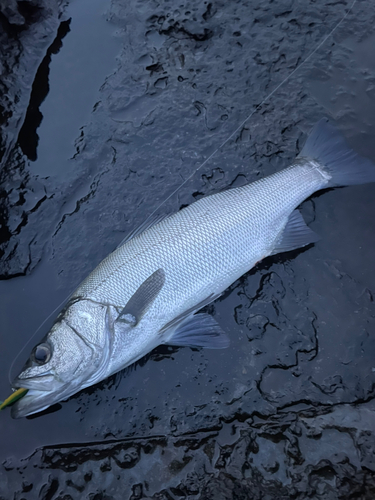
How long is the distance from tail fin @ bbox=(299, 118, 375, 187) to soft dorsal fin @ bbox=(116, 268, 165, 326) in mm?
1966

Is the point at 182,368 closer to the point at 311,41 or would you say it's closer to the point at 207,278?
the point at 207,278

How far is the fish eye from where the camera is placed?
315 cm

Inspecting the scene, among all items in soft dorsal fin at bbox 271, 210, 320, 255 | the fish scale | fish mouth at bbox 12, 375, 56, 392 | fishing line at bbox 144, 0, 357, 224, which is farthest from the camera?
fishing line at bbox 144, 0, 357, 224

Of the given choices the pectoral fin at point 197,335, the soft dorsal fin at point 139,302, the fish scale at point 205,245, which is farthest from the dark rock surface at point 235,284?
the soft dorsal fin at point 139,302

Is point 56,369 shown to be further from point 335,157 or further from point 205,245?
point 335,157

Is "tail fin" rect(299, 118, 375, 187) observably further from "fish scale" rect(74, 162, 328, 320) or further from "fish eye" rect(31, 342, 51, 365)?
"fish eye" rect(31, 342, 51, 365)

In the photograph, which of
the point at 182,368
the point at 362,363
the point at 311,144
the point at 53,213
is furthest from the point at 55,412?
the point at 311,144

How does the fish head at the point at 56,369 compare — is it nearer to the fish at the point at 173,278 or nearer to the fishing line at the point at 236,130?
the fish at the point at 173,278

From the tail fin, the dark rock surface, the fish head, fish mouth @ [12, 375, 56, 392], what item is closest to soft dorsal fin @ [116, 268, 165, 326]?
the fish head

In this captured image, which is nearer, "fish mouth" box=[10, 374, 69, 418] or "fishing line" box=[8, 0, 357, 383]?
"fish mouth" box=[10, 374, 69, 418]

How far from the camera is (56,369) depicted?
312 cm

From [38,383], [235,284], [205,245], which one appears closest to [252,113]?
[205,245]

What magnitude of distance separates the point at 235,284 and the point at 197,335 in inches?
24.4

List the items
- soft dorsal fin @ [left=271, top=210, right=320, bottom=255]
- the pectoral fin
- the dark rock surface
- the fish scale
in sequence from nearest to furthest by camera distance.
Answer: the dark rock surface
the fish scale
the pectoral fin
soft dorsal fin @ [left=271, top=210, right=320, bottom=255]
